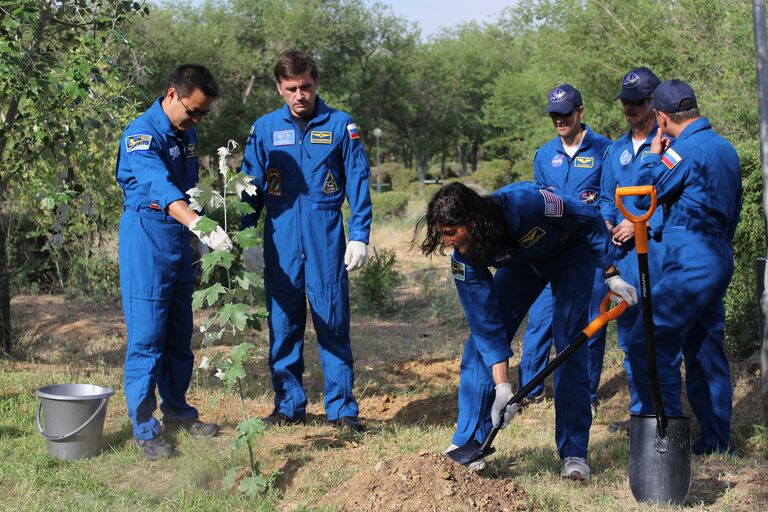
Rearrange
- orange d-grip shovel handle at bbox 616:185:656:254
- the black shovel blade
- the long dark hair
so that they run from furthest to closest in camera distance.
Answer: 1. the black shovel blade
2. orange d-grip shovel handle at bbox 616:185:656:254
3. the long dark hair

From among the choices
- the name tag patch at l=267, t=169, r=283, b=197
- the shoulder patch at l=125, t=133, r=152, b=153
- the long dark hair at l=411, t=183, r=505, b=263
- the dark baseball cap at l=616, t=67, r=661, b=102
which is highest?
the dark baseball cap at l=616, t=67, r=661, b=102

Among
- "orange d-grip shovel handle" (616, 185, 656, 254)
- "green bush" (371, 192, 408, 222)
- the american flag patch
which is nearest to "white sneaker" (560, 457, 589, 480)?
"orange d-grip shovel handle" (616, 185, 656, 254)

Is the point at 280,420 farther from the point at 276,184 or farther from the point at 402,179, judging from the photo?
the point at 402,179

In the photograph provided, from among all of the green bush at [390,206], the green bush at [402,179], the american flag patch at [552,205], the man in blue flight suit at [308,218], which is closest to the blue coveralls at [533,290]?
the american flag patch at [552,205]

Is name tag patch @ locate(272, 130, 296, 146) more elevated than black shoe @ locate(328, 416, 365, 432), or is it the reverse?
name tag patch @ locate(272, 130, 296, 146)

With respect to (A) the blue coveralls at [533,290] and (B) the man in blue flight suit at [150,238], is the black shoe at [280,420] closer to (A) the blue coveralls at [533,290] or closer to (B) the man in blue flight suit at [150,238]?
(B) the man in blue flight suit at [150,238]

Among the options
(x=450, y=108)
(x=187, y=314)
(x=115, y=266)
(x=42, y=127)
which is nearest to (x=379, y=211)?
(x=115, y=266)

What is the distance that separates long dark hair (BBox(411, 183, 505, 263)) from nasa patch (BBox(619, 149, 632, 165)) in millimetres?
1728

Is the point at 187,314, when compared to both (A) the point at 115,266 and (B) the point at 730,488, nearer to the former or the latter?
(B) the point at 730,488

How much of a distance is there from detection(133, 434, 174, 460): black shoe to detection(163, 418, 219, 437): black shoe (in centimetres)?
28

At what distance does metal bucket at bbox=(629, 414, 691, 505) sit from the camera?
3.72 m

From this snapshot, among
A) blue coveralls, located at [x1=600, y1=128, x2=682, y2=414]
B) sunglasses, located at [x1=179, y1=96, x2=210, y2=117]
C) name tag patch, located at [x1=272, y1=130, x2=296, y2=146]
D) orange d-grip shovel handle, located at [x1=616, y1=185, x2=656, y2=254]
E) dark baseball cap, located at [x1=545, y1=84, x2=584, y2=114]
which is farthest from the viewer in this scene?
dark baseball cap, located at [x1=545, y1=84, x2=584, y2=114]

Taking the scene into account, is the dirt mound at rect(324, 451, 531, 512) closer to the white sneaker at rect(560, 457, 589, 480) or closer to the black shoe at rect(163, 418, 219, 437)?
the white sneaker at rect(560, 457, 589, 480)

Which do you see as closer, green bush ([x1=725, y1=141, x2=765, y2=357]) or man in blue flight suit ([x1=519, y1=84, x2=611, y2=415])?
man in blue flight suit ([x1=519, y1=84, x2=611, y2=415])
